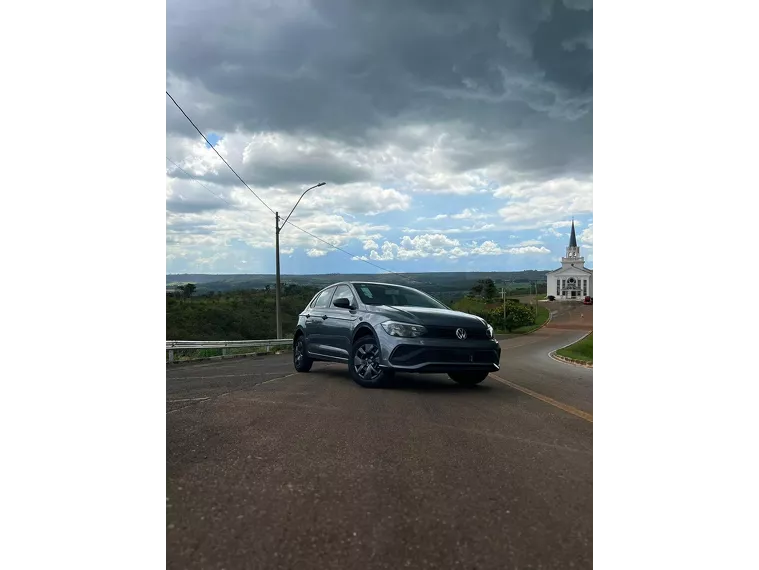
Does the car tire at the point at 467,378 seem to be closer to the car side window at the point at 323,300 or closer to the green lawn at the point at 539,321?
the green lawn at the point at 539,321

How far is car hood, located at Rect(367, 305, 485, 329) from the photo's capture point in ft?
11.2

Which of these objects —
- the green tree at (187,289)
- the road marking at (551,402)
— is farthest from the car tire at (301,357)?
the green tree at (187,289)

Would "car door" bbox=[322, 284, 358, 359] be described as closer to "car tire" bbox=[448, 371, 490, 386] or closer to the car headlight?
the car headlight

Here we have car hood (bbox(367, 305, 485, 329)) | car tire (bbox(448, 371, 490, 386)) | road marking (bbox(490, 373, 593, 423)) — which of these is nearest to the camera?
road marking (bbox(490, 373, 593, 423))

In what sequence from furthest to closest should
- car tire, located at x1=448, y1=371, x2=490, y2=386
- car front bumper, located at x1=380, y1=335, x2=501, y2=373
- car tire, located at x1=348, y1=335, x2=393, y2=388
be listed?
car tire, located at x1=348, y1=335, x2=393, y2=388 < car tire, located at x1=448, y1=371, x2=490, y2=386 < car front bumper, located at x1=380, y1=335, x2=501, y2=373

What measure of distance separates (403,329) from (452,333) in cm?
40

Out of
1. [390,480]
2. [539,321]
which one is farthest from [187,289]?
[539,321]

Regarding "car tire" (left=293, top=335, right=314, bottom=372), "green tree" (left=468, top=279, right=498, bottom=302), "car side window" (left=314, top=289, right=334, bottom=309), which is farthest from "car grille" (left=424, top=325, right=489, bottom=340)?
"car tire" (left=293, top=335, right=314, bottom=372)
